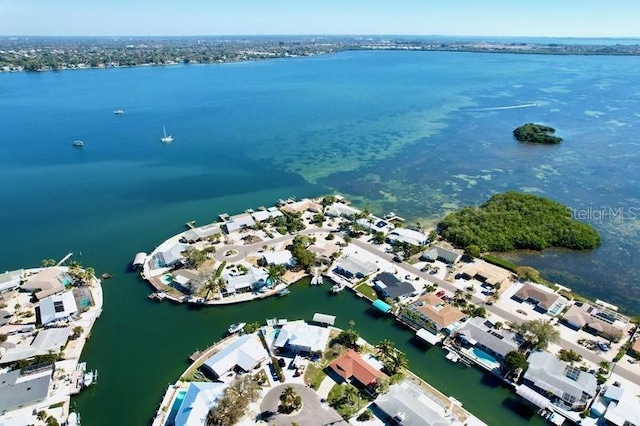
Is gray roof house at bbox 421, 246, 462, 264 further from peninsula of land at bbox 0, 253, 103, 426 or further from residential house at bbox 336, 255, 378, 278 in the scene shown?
peninsula of land at bbox 0, 253, 103, 426

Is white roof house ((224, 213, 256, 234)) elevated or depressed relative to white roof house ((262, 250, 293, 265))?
elevated

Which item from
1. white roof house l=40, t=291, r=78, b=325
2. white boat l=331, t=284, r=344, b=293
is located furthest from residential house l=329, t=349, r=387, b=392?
white roof house l=40, t=291, r=78, b=325

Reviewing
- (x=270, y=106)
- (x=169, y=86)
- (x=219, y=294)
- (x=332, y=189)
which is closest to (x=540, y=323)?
(x=219, y=294)

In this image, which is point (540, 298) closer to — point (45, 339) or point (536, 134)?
point (45, 339)

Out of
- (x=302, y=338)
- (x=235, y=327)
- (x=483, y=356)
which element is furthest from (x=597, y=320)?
(x=235, y=327)

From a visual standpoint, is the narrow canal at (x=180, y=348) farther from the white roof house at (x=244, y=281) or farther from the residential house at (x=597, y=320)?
the residential house at (x=597, y=320)

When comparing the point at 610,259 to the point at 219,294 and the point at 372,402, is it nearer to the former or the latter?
the point at 372,402

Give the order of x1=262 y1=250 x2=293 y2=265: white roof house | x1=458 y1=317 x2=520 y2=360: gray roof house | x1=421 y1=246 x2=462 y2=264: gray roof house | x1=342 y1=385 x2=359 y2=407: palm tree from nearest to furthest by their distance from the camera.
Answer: x1=342 y1=385 x2=359 y2=407: palm tree < x1=458 y1=317 x2=520 y2=360: gray roof house < x1=262 y1=250 x2=293 y2=265: white roof house < x1=421 y1=246 x2=462 y2=264: gray roof house
